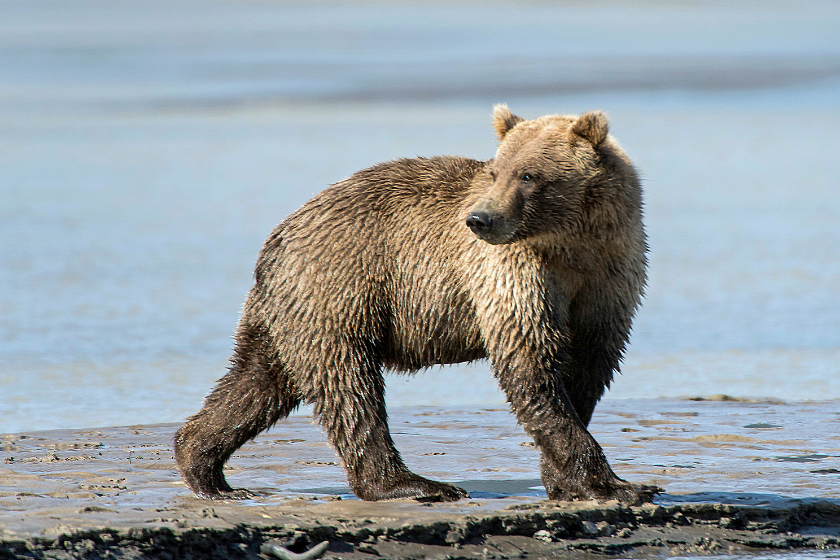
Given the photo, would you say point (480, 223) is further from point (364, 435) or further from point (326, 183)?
point (326, 183)

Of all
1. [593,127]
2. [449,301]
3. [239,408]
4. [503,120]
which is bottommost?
[239,408]

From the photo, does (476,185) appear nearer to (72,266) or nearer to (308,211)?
(308,211)

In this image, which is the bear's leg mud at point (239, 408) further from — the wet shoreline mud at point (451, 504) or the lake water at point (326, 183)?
the lake water at point (326, 183)

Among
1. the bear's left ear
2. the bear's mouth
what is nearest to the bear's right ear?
the bear's left ear

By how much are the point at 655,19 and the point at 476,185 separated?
158 ft

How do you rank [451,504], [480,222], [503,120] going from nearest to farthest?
1. [480,222]
2. [451,504]
3. [503,120]

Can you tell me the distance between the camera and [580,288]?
5.36 metres

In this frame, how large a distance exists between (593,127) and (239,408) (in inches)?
76.9

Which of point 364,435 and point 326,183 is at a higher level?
point 326,183

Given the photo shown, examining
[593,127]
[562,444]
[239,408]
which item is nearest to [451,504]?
[562,444]

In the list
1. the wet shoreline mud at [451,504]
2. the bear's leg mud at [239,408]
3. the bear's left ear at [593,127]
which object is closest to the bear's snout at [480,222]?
the bear's left ear at [593,127]

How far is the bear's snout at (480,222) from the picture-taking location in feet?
16.4

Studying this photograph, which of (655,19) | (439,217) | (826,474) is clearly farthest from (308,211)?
(655,19)

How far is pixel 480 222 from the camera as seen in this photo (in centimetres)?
499
